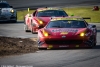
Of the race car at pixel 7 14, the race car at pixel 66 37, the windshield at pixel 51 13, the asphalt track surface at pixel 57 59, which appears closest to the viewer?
the asphalt track surface at pixel 57 59

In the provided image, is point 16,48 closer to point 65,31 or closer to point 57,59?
point 65,31

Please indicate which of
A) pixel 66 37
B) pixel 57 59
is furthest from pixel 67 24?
pixel 57 59

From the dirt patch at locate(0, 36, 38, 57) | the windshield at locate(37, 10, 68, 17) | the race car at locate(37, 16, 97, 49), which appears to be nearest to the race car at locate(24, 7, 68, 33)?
the windshield at locate(37, 10, 68, 17)

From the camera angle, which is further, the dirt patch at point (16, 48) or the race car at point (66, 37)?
the race car at point (66, 37)

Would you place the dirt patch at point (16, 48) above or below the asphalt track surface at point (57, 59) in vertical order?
below

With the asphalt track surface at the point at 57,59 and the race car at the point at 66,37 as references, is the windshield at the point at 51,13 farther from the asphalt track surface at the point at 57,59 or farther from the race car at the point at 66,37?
the asphalt track surface at the point at 57,59

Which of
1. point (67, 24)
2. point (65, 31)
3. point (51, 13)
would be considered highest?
point (67, 24)

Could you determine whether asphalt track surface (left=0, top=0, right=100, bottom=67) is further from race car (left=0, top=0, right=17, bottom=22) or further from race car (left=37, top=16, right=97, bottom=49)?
race car (left=0, top=0, right=17, bottom=22)

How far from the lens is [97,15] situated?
34031 mm

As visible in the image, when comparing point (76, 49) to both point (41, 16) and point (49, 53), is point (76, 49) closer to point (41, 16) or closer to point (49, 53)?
point (49, 53)

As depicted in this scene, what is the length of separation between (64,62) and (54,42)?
3.77 m

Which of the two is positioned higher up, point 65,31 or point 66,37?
point 65,31

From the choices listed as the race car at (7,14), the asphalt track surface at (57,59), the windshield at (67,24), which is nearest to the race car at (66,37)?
the windshield at (67,24)

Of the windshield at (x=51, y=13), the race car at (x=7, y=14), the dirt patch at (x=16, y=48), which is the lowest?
the race car at (x=7, y=14)
